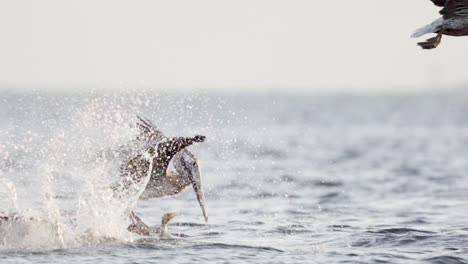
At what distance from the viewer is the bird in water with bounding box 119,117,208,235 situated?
16016 mm

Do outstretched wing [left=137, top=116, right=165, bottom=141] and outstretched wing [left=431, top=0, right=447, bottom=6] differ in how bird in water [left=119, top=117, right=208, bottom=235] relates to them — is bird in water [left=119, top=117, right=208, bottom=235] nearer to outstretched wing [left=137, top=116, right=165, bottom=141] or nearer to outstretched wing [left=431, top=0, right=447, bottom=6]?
outstretched wing [left=137, top=116, right=165, bottom=141]

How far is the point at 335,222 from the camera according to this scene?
738 inches

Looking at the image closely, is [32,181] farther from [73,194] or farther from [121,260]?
[121,260]

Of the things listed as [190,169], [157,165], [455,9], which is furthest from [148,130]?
[455,9]

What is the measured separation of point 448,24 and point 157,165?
4653 mm

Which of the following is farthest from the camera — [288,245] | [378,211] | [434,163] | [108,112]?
[434,163]

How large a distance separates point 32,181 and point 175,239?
293 inches

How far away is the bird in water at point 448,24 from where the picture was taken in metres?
15.0

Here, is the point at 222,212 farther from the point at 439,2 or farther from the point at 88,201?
the point at 439,2

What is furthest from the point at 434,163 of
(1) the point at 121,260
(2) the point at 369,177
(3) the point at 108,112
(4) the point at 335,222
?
(1) the point at 121,260

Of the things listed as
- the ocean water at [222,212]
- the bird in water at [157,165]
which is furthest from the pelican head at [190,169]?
the ocean water at [222,212]

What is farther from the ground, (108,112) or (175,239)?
(108,112)

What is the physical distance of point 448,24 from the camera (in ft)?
50.0

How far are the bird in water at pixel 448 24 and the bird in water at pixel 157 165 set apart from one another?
371cm
